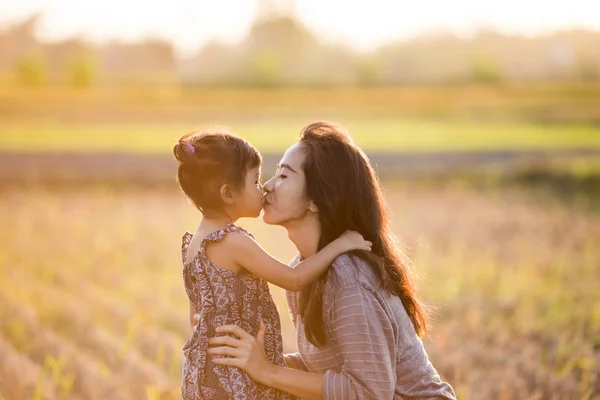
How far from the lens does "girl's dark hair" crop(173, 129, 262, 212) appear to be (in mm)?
3027

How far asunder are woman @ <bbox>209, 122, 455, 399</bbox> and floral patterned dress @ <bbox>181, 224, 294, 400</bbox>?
0.18 feet

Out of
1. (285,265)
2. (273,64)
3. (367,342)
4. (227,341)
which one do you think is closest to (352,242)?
(285,265)

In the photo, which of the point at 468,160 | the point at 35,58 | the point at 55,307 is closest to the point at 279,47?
the point at 35,58

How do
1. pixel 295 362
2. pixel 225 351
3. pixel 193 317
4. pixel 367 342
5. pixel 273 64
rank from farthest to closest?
1. pixel 273 64
2. pixel 295 362
3. pixel 193 317
4. pixel 225 351
5. pixel 367 342

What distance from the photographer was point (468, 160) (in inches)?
819

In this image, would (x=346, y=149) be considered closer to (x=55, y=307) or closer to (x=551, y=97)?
(x=55, y=307)

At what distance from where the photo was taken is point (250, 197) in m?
3.08

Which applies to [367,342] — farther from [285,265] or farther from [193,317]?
[193,317]

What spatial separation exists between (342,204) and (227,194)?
42 centimetres

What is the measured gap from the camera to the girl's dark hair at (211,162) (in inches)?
119

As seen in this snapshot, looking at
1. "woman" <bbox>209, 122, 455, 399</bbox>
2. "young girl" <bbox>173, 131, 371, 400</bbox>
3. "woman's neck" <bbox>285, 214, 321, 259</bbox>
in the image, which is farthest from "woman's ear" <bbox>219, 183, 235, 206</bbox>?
"woman's neck" <bbox>285, 214, 321, 259</bbox>

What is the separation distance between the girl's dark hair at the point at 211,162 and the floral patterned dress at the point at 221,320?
158 mm

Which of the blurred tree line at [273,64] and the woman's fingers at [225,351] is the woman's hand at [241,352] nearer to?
the woman's fingers at [225,351]

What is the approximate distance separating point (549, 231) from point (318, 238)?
24.2 ft
